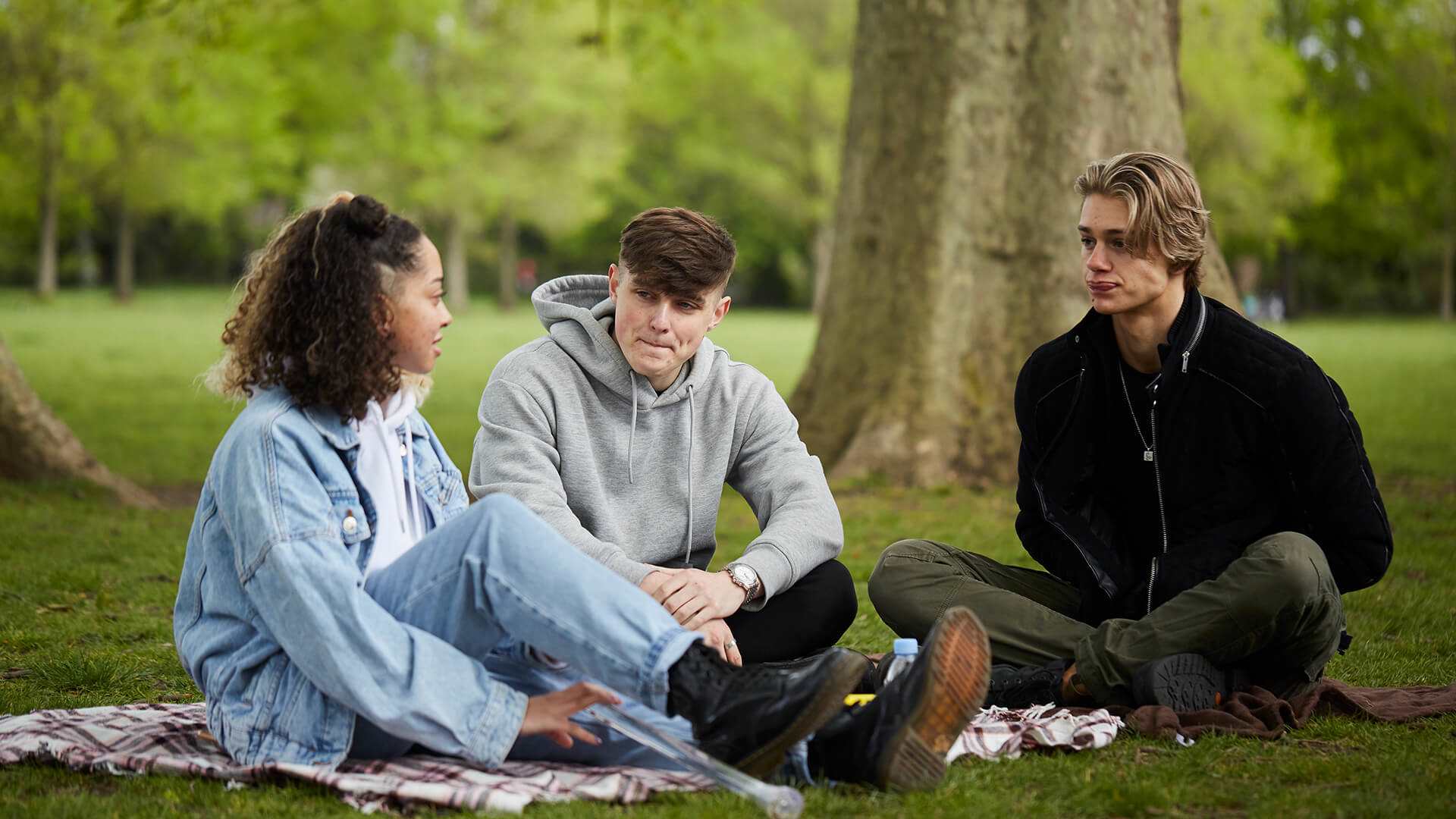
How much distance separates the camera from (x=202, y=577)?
11.1ft

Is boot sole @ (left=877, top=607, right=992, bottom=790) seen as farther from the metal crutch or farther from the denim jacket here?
the denim jacket

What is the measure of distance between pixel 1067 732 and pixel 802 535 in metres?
0.95

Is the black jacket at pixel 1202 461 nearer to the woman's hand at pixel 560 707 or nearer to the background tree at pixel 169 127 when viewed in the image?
the woman's hand at pixel 560 707

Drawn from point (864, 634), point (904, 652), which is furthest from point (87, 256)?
point (904, 652)

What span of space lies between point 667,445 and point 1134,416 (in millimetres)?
1431

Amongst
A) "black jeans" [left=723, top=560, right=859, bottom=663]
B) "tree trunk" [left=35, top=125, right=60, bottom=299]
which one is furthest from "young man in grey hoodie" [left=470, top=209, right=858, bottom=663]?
"tree trunk" [left=35, top=125, right=60, bottom=299]

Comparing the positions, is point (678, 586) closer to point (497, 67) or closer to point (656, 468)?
point (656, 468)

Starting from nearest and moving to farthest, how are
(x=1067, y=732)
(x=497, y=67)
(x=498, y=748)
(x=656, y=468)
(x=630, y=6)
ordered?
(x=498, y=748) → (x=1067, y=732) → (x=656, y=468) → (x=630, y=6) → (x=497, y=67)

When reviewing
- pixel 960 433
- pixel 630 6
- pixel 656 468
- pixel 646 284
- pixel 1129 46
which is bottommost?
pixel 960 433

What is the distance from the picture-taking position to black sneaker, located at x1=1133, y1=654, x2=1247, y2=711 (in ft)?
13.0

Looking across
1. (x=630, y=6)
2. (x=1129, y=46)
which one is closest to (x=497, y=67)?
(x=630, y=6)

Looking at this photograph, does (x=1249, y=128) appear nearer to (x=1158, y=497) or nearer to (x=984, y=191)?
(x=984, y=191)

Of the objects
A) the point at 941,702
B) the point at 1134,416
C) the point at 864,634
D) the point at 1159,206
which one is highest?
the point at 1159,206

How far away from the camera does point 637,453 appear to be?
4.34 metres
